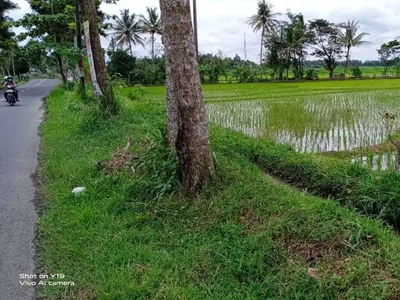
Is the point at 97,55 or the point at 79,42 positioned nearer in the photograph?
the point at 97,55

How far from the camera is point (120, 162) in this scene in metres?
5.19

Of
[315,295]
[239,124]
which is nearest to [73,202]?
[315,295]

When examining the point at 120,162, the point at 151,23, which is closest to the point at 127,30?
the point at 151,23

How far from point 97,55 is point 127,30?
114 feet

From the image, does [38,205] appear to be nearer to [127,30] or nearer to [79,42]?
[79,42]

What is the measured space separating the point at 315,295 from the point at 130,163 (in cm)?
320

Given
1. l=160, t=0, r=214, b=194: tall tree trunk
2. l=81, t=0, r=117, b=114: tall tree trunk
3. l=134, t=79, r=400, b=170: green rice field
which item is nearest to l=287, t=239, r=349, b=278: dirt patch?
l=160, t=0, r=214, b=194: tall tree trunk

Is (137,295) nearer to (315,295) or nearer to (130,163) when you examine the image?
(315,295)

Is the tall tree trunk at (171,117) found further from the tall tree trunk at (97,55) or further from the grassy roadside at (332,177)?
the tall tree trunk at (97,55)

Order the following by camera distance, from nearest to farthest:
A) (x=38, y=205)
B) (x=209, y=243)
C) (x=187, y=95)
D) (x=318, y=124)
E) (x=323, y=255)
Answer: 1. (x=323, y=255)
2. (x=209, y=243)
3. (x=187, y=95)
4. (x=38, y=205)
5. (x=318, y=124)

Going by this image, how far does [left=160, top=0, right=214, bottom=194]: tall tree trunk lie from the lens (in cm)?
366

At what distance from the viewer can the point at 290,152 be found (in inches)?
228

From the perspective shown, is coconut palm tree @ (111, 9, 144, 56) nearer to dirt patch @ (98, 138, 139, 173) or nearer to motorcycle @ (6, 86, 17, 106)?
motorcycle @ (6, 86, 17, 106)

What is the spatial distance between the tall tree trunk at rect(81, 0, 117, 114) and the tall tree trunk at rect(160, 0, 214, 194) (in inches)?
206
